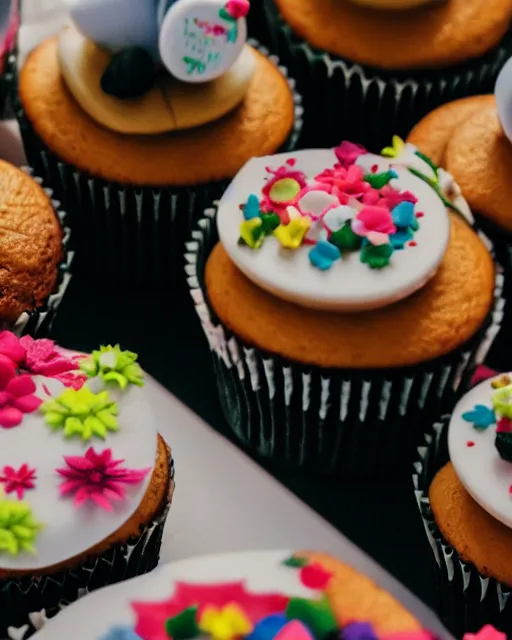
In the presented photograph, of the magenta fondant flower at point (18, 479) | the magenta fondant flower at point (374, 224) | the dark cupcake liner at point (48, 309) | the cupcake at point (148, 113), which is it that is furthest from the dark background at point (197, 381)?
the magenta fondant flower at point (18, 479)

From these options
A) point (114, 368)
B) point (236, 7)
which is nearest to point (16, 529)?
point (114, 368)

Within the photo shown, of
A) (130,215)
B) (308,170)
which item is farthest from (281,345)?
(130,215)

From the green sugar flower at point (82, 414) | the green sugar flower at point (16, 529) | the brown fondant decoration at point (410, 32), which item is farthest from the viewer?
the brown fondant decoration at point (410, 32)

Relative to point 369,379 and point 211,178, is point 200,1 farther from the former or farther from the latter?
point 369,379

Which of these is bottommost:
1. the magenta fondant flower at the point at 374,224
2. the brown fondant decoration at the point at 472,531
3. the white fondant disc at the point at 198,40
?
the brown fondant decoration at the point at 472,531

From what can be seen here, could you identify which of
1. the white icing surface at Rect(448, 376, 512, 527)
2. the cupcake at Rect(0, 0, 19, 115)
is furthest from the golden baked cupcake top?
the cupcake at Rect(0, 0, 19, 115)

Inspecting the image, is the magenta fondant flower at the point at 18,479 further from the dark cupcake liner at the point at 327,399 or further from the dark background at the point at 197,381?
the dark background at the point at 197,381

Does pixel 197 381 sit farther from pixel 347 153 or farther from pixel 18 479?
pixel 18 479
